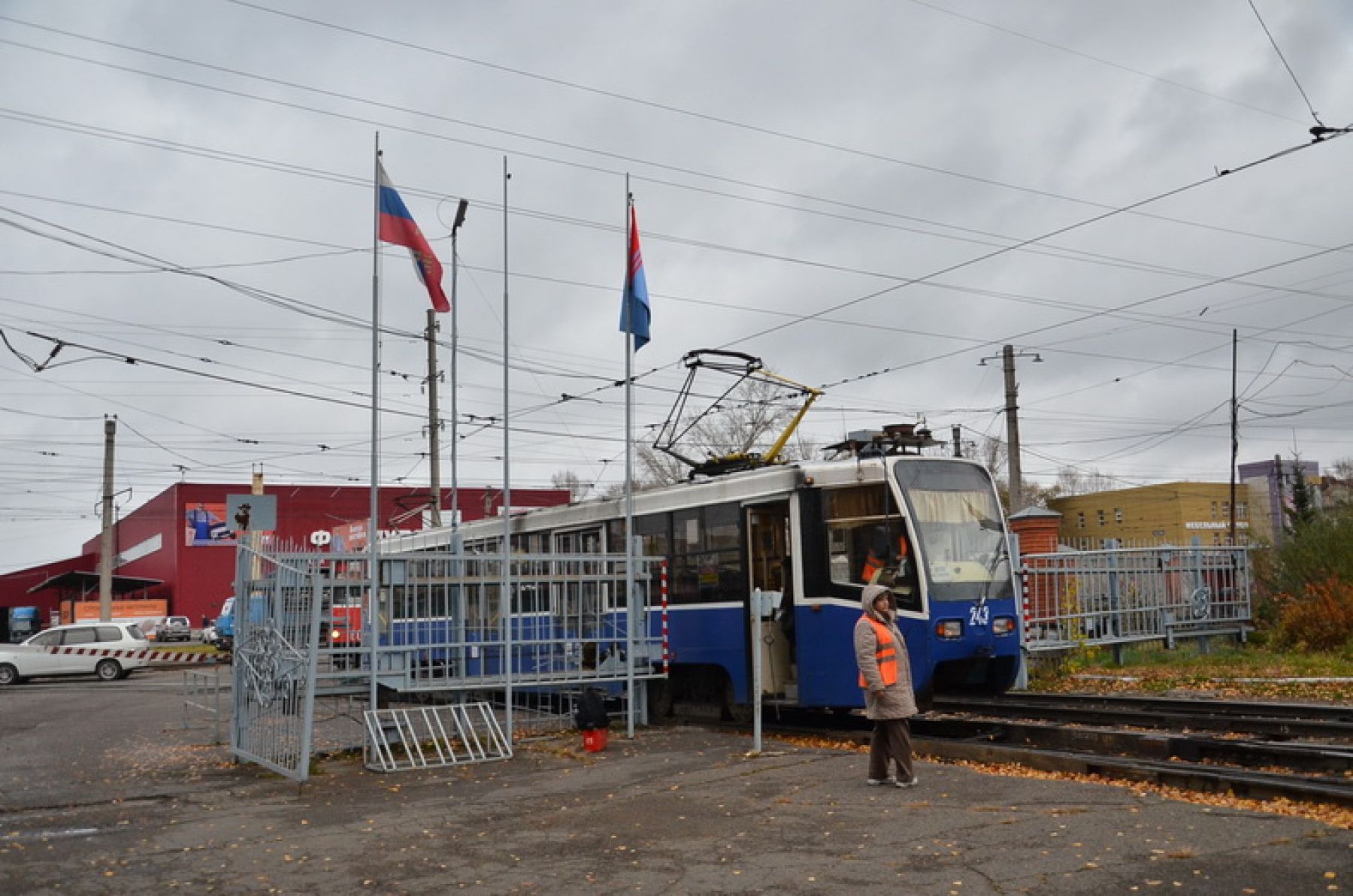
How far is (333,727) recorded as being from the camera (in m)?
17.7

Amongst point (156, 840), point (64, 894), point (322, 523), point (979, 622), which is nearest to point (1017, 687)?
point (979, 622)

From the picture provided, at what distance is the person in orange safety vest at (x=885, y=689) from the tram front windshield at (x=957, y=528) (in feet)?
11.4

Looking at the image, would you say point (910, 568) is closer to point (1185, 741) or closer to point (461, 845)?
point (1185, 741)

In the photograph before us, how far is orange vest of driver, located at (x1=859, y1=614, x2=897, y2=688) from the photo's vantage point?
10414 millimetres

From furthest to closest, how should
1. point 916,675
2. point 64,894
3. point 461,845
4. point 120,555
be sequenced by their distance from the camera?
point 120,555, point 916,675, point 461,845, point 64,894

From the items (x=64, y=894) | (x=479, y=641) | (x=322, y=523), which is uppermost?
(x=322, y=523)

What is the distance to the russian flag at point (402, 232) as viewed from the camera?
46.2 ft

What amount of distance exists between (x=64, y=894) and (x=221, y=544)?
186 feet

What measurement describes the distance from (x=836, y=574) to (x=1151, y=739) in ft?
13.1

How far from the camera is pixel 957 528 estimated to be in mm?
14656

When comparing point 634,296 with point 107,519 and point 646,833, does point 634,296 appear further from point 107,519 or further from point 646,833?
point 107,519

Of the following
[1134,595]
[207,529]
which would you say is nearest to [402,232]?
[1134,595]

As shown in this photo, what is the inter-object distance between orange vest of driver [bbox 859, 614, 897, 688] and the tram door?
417 cm

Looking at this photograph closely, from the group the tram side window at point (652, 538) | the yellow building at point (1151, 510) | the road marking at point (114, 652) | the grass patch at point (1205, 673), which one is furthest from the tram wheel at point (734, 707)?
the yellow building at point (1151, 510)
